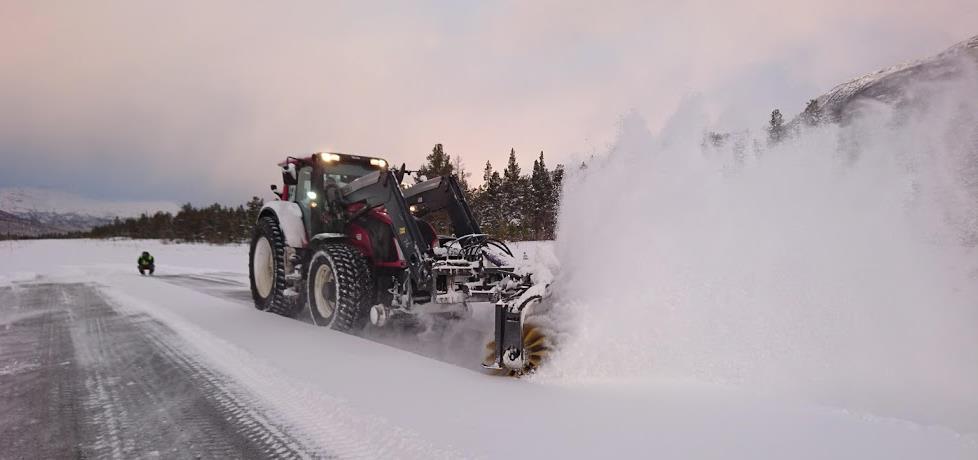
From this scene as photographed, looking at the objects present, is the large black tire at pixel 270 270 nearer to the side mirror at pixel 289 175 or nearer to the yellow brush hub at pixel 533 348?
the side mirror at pixel 289 175

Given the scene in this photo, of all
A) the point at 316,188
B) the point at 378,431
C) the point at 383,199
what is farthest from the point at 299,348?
the point at 316,188

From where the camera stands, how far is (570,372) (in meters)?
3.52

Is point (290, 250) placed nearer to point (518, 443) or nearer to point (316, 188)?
point (316, 188)

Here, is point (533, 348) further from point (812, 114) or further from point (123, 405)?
point (812, 114)

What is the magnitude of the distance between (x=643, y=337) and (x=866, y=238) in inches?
71.3

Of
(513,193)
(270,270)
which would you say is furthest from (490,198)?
(270,270)

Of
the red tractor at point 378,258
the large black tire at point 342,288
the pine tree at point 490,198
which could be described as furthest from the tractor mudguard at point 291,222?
the pine tree at point 490,198

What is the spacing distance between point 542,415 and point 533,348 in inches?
35.7

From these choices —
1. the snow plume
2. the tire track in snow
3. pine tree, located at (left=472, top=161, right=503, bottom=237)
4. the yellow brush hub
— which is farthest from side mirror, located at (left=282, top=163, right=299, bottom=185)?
pine tree, located at (left=472, top=161, right=503, bottom=237)

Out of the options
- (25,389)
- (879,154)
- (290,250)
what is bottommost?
(25,389)

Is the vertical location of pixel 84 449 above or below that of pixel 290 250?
below

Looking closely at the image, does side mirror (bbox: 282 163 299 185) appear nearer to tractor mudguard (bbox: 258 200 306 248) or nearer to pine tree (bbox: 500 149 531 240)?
tractor mudguard (bbox: 258 200 306 248)

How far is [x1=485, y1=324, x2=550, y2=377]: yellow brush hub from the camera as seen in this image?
3.63 m

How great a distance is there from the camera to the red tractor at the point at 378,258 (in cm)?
414
